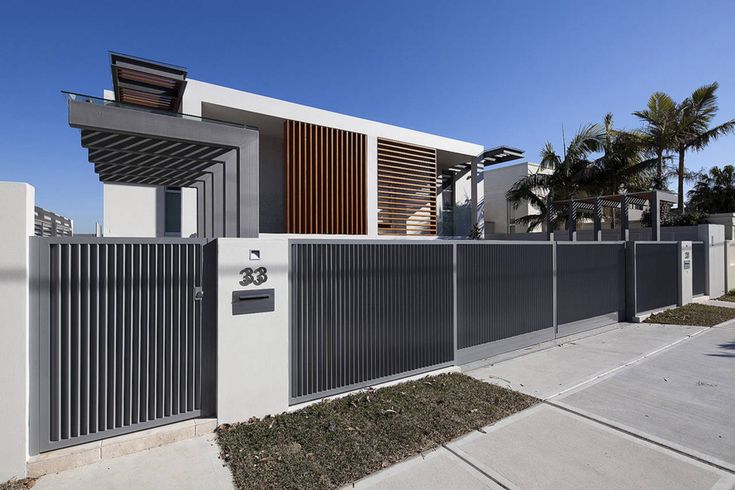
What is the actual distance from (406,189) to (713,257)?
36.0 ft

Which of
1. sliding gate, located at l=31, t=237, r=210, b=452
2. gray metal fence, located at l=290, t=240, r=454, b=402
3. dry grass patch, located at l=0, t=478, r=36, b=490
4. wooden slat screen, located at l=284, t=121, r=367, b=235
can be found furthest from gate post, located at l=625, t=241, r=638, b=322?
dry grass patch, located at l=0, t=478, r=36, b=490

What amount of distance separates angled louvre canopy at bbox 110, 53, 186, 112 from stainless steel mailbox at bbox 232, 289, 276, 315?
11.7 ft

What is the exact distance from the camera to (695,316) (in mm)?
9492

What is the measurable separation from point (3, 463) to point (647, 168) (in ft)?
64.9

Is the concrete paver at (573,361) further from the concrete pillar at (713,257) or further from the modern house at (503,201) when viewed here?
the modern house at (503,201)

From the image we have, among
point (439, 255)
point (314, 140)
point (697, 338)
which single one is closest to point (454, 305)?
point (439, 255)

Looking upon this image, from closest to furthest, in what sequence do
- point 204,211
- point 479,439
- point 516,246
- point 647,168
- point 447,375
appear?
point 479,439
point 447,375
point 516,246
point 204,211
point 647,168

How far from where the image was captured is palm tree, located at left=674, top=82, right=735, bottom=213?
16.4 m

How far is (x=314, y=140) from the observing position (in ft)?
35.3

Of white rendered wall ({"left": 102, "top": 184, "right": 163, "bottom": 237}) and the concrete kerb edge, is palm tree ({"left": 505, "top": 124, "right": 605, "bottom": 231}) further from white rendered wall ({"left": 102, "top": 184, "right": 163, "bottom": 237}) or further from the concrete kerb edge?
white rendered wall ({"left": 102, "top": 184, "right": 163, "bottom": 237})

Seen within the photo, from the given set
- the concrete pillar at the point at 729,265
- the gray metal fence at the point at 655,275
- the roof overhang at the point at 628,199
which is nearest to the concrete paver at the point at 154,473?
the gray metal fence at the point at 655,275

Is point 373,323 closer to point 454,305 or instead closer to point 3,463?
point 454,305

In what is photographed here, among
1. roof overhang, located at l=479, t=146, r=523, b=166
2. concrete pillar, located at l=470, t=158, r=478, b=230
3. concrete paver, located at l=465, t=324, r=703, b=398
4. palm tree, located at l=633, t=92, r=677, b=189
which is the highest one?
palm tree, located at l=633, t=92, r=677, b=189

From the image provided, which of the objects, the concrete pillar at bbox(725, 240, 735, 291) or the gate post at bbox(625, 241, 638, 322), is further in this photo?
the concrete pillar at bbox(725, 240, 735, 291)
